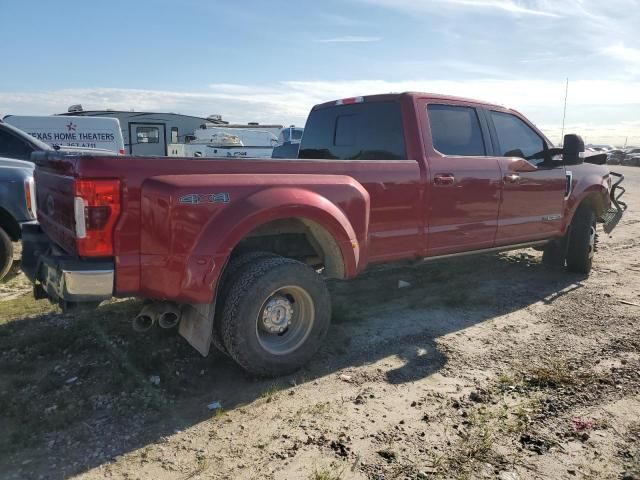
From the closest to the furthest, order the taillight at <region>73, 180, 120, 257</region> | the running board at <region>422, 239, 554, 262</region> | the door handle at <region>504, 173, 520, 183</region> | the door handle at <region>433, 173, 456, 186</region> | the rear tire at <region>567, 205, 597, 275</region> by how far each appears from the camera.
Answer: the taillight at <region>73, 180, 120, 257</region>
the door handle at <region>433, 173, 456, 186</region>
the running board at <region>422, 239, 554, 262</region>
the door handle at <region>504, 173, 520, 183</region>
the rear tire at <region>567, 205, 597, 275</region>

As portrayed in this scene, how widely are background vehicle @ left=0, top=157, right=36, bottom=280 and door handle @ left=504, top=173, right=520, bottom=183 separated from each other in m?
4.88

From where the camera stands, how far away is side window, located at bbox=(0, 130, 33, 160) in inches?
274

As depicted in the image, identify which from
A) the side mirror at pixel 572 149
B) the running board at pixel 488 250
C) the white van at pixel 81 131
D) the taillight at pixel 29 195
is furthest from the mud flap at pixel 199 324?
the white van at pixel 81 131

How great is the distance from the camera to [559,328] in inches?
179

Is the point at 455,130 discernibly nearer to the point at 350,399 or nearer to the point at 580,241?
the point at 580,241

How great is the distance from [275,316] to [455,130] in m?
2.52

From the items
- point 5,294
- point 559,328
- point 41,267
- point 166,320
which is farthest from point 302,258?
point 5,294

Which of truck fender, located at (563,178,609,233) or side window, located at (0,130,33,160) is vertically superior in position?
side window, located at (0,130,33,160)

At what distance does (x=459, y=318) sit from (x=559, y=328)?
0.86m

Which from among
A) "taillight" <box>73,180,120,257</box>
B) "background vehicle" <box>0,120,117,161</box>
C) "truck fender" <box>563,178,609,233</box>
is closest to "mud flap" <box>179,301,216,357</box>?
"taillight" <box>73,180,120,257</box>

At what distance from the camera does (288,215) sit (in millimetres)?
3354

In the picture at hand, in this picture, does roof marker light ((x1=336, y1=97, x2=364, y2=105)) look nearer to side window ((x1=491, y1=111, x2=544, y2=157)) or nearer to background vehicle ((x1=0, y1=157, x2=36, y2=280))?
side window ((x1=491, y1=111, x2=544, y2=157))

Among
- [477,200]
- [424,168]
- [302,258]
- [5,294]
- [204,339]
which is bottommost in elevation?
[5,294]

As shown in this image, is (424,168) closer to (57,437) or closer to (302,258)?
(302,258)
